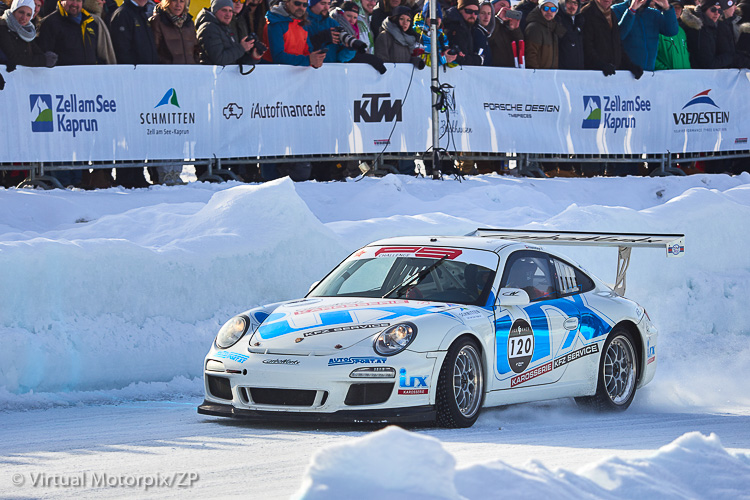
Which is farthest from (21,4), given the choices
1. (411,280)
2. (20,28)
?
(411,280)

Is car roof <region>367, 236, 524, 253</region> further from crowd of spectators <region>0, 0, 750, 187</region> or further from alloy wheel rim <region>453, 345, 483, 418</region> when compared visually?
crowd of spectators <region>0, 0, 750, 187</region>

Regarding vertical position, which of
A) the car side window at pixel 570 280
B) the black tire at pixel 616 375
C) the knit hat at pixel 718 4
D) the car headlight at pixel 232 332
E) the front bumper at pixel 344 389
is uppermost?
the knit hat at pixel 718 4

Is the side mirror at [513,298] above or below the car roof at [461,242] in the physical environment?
below

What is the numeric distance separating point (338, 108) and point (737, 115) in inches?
313

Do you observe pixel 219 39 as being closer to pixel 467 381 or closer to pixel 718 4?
pixel 467 381

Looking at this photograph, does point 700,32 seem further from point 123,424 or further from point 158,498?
point 158,498

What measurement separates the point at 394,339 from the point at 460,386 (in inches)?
23.5

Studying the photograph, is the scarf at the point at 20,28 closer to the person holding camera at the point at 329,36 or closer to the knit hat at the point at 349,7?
the person holding camera at the point at 329,36

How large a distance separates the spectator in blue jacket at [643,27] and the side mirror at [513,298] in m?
12.2

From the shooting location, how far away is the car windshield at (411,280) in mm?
8602

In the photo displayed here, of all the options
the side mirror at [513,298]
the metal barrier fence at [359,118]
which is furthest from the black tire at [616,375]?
the metal barrier fence at [359,118]

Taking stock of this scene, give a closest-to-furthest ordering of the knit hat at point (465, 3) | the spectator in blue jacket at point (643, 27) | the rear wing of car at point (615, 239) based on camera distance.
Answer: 1. the rear wing of car at point (615, 239)
2. the knit hat at point (465, 3)
3. the spectator in blue jacket at point (643, 27)

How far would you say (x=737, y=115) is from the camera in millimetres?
20594

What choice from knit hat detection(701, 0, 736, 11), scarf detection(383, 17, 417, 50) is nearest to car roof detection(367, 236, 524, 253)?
scarf detection(383, 17, 417, 50)
